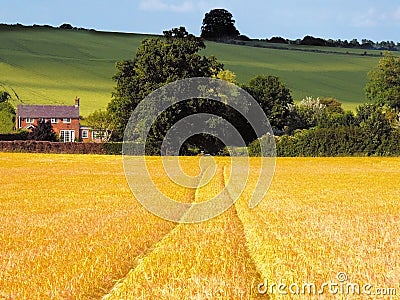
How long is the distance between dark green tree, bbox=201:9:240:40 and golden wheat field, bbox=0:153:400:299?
139855mm

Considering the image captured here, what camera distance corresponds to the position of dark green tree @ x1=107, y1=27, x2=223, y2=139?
7281 centimetres

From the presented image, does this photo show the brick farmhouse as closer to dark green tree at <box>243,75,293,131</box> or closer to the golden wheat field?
dark green tree at <box>243,75,293,131</box>

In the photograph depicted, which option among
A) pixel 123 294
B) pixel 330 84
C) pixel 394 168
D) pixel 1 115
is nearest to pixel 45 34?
pixel 1 115

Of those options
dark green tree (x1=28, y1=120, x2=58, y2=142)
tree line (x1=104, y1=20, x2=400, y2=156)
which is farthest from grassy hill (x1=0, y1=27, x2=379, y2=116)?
tree line (x1=104, y1=20, x2=400, y2=156)

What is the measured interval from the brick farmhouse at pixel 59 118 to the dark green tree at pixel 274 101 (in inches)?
950

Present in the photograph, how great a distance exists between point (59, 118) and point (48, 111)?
8.70 feet

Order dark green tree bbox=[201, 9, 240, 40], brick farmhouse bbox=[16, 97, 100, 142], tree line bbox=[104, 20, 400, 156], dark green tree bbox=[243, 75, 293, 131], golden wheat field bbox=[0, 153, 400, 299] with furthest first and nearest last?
dark green tree bbox=[201, 9, 240, 40], brick farmhouse bbox=[16, 97, 100, 142], dark green tree bbox=[243, 75, 293, 131], tree line bbox=[104, 20, 400, 156], golden wheat field bbox=[0, 153, 400, 299]

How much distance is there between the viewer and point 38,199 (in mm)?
24375

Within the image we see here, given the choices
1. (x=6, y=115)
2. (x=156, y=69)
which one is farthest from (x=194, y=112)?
(x=6, y=115)

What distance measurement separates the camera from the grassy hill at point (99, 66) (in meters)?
116

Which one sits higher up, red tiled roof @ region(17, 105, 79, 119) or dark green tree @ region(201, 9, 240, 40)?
dark green tree @ region(201, 9, 240, 40)

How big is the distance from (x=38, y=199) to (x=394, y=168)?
32507 millimetres

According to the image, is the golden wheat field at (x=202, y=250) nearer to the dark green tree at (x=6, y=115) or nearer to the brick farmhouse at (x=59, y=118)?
the brick farmhouse at (x=59, y=118)

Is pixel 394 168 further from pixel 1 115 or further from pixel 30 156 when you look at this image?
pixel 1 115
